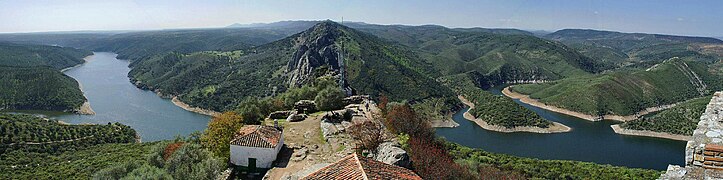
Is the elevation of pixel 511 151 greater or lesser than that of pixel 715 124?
lesser

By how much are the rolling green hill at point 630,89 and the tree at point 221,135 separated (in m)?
129

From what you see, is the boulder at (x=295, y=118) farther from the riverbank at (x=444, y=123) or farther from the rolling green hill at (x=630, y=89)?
the rolling green hill at (x=630, y=89)

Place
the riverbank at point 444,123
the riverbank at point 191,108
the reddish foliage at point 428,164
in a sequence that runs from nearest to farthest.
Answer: the reddish foliage at point 428,164
the riverbank at point 444,123
the riverbank at point 191,108

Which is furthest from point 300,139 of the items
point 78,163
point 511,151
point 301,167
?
point 511,151

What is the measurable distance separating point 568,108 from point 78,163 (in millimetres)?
128409

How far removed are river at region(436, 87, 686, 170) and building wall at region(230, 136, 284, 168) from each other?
80.3 metres

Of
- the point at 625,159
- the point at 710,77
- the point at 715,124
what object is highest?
the point at 715,124

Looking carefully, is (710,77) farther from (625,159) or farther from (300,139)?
(300,139)

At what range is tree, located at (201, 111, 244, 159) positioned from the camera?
24141mm

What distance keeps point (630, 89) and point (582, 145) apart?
64.2 metres

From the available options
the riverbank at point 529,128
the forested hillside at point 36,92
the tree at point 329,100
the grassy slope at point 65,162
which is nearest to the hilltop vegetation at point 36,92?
the forested hillside at point 36,92

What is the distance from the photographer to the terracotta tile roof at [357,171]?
10.4 m

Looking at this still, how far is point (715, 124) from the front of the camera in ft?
23.0

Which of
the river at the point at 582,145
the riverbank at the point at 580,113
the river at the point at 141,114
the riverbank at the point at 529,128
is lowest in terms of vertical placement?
the river at the point at 141,114
